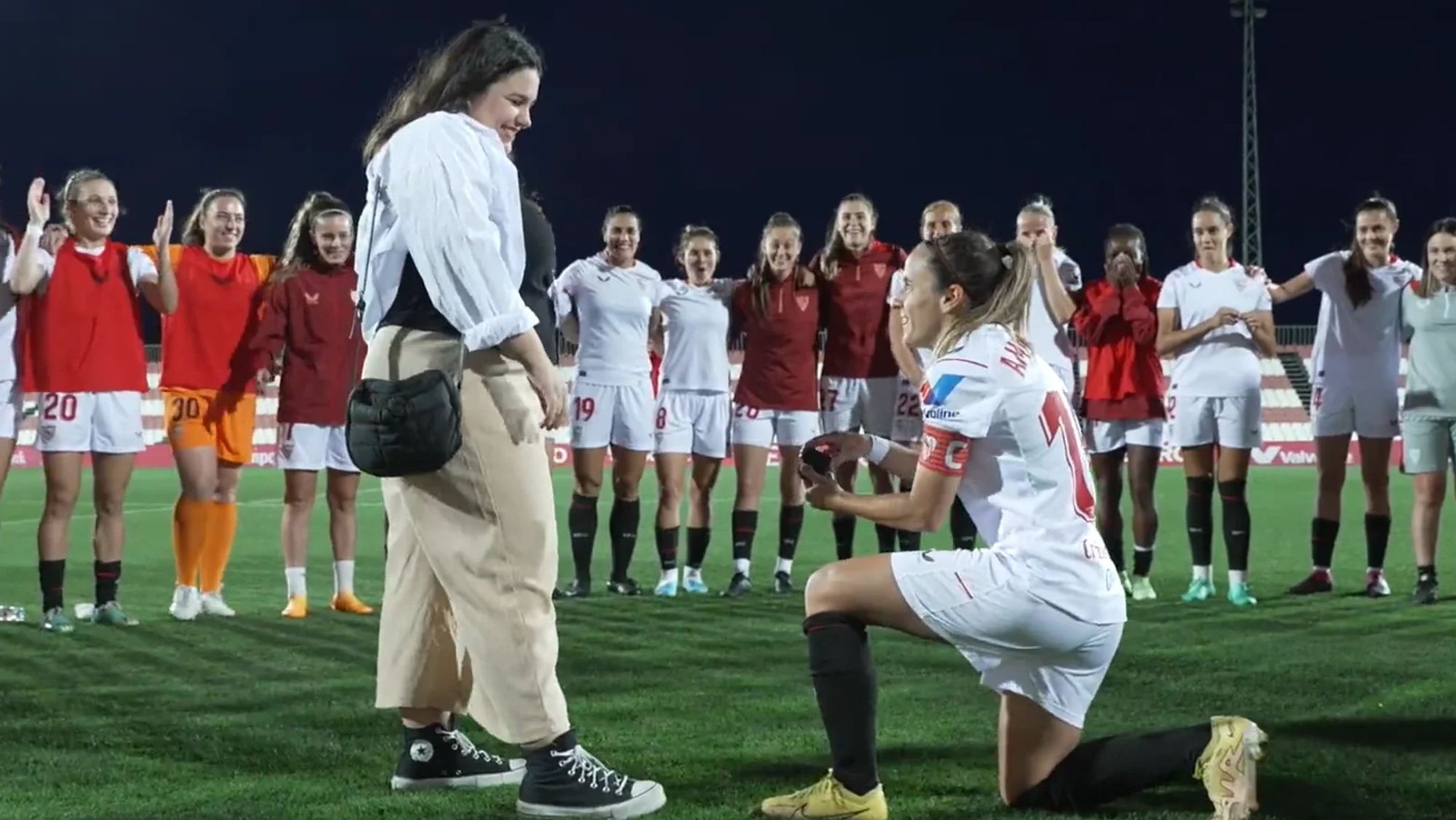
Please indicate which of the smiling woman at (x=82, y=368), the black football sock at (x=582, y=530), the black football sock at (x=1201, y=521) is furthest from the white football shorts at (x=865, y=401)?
the smiling woman at (x=82, y=368)

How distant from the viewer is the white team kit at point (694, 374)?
9.99 m

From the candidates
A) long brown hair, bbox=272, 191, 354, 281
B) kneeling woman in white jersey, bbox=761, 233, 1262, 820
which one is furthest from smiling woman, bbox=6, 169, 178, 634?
kneeling woman in white jersey, bbox=761, 233, 1262, 820

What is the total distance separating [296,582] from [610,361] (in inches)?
92.6

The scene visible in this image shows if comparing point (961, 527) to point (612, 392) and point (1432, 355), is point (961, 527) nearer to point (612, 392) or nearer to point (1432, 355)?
point (612, 392)

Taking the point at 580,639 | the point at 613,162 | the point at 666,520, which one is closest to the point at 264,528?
the point at 666,520

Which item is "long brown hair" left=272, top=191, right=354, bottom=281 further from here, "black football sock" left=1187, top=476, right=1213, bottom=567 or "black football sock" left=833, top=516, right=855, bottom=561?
"black football sock" left=1187, top=476, right=1213, bottom=567

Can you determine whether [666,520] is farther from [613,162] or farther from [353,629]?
[613,162]

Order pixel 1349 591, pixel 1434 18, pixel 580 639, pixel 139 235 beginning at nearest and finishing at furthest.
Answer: pixel 580 639 < pixel 1349 591 < pixel 1434 18 < pixel 139 235

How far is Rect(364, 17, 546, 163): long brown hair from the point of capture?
4.06 meters

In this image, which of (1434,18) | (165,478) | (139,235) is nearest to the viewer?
(165,478)

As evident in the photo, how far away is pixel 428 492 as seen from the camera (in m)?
4.03

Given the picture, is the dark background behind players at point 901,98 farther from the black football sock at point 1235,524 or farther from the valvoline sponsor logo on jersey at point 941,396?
the valvoline sponsor logo on jersey at point 941,396

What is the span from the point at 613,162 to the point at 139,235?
18.1 metres

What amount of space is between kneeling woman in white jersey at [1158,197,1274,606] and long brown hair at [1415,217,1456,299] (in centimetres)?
83
